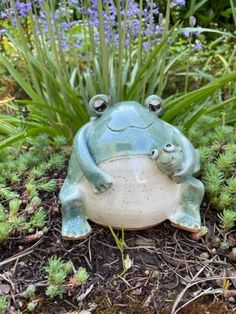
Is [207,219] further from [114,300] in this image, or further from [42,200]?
[42,200]

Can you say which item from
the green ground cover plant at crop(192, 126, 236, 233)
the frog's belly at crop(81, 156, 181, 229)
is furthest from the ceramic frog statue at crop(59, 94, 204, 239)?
the green ground cover plant at crop(192, 126, 236, 233)

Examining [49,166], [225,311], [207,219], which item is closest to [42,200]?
[49,166]

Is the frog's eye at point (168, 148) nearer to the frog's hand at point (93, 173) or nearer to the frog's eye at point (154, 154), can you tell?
the frog's eye at point (154, 154)

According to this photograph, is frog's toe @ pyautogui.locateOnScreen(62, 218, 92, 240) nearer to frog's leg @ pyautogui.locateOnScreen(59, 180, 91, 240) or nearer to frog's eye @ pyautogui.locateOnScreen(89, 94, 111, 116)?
frog's leg @ pyautogui.locateOnScreen(59, 180, 91, 240)

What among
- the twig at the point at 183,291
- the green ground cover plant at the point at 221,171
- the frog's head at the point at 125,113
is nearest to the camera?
the twig at the point at 183,291

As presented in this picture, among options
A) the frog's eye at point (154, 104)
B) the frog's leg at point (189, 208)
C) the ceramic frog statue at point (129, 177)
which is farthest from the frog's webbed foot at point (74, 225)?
the frog's eye at point (154, 104)

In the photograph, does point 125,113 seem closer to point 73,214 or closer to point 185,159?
point 185,159

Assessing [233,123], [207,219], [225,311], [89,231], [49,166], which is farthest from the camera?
[233,123]
